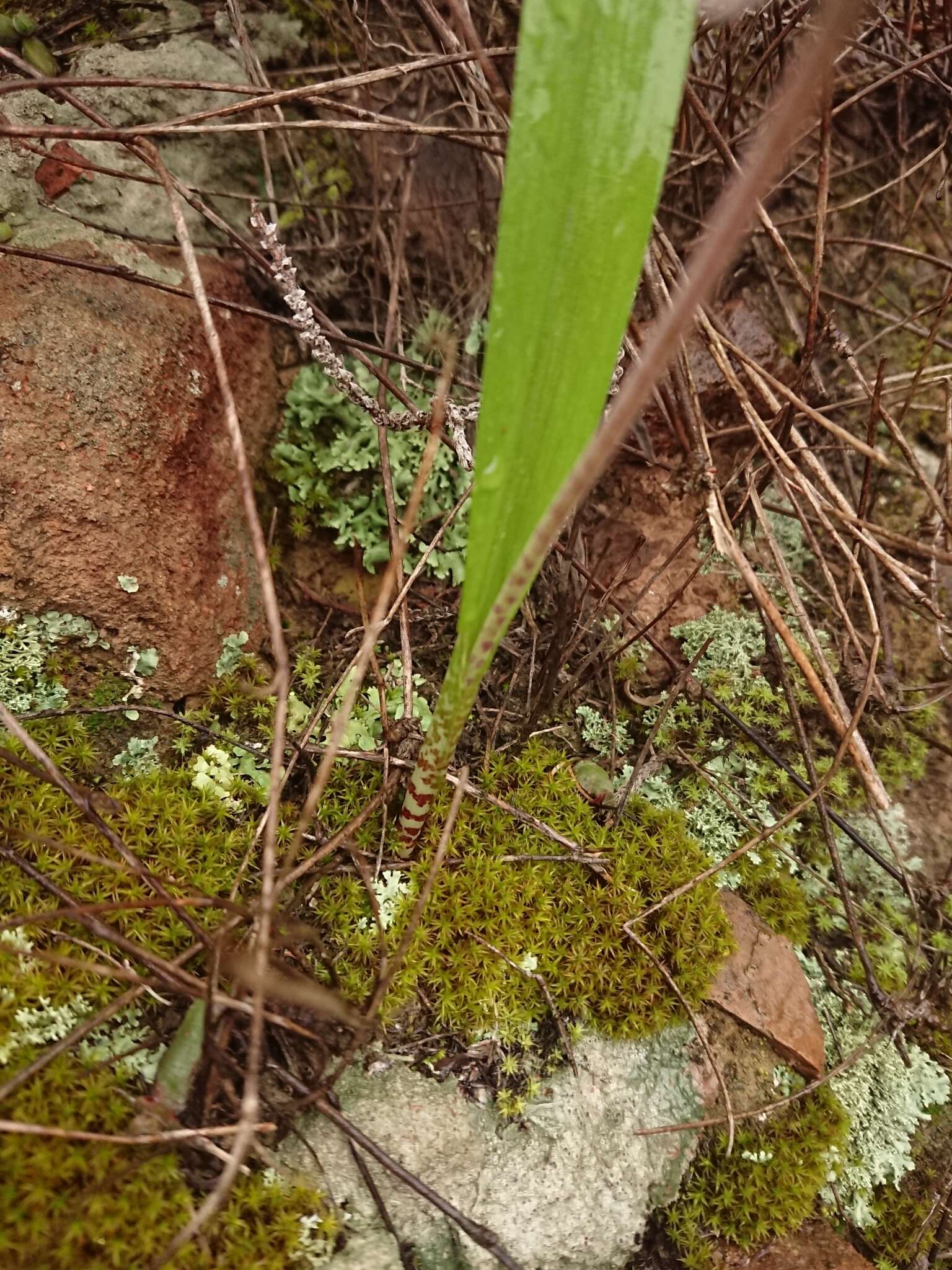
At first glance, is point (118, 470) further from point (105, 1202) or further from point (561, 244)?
point (105, 1202)

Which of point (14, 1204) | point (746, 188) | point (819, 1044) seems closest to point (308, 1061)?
point (14, 1204)

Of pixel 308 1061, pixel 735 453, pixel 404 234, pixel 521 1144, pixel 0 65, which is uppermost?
pixel 0 65

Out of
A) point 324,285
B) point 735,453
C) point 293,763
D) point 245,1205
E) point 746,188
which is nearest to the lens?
point 746,188

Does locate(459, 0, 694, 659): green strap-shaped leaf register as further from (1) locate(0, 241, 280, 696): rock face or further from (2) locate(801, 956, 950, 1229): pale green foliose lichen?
(2) locate(801, 956, 950, 1229): pale green foliose lichen

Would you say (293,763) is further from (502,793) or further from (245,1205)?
(245,1205)

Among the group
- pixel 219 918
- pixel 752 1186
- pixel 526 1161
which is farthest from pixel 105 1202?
pixel 752 1186

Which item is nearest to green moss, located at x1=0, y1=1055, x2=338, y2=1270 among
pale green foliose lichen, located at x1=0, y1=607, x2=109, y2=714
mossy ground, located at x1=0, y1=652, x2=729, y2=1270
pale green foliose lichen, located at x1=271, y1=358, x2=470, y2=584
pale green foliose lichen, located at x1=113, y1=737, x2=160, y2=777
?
mossy ground, located at x1=0, y1=652, x2=729, y2=1270

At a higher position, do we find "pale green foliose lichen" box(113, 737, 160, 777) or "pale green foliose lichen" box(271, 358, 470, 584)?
"pale green foliose lichen" box(271, 358, 470, 584)
